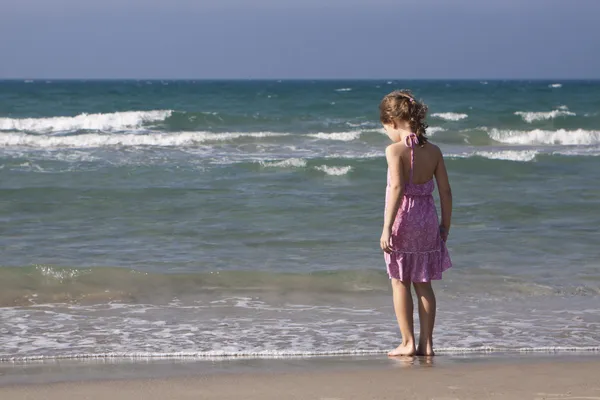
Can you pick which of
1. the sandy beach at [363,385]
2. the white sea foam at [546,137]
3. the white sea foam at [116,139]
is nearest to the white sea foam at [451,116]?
the white sea foam at [546,137]

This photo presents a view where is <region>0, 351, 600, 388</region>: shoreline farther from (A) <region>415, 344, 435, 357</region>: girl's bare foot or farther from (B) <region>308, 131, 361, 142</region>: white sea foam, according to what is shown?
(B) <region>308, 131, 361, 142</region>: white sea foam

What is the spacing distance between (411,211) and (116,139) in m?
19.0

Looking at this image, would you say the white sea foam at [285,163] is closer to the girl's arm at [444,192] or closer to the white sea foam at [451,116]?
the girl's arm at [444,192]

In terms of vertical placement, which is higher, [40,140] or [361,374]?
[40,140]

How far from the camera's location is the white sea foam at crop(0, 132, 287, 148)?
22.1 meters

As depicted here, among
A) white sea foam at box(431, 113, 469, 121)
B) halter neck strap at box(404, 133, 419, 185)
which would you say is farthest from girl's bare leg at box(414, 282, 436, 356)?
white sea foam at box(431, 113, 469, 121)

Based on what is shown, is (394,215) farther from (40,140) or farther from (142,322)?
(40,140)

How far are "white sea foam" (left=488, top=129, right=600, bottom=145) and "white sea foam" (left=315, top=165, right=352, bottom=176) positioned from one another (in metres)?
11.1

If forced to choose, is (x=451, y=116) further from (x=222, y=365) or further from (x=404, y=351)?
(x=222, y=365)

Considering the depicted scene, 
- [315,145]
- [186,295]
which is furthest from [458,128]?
[186,295]

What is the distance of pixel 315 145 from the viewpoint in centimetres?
Result: 2197

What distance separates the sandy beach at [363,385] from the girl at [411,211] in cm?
42

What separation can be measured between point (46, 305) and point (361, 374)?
307 centimetres

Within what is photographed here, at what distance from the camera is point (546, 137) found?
25281 millimetres
